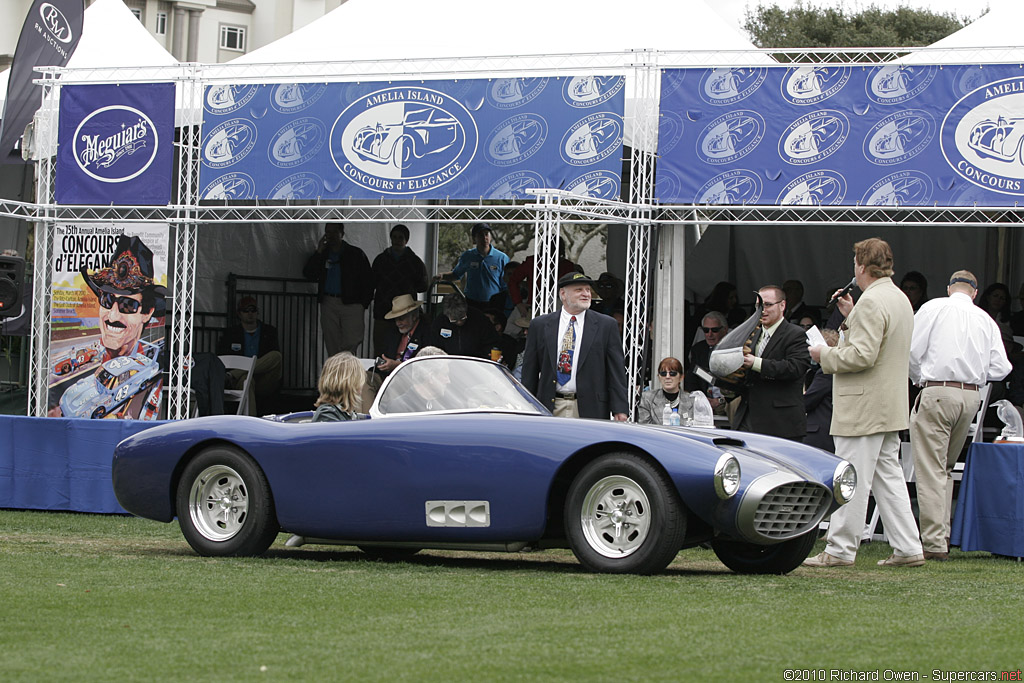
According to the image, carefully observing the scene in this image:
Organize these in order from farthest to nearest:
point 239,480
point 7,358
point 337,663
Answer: point 7,358 → point 239,480 → point 337,663

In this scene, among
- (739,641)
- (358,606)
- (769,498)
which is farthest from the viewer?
(769,498)

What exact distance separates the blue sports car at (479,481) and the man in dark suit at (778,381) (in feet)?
5.24

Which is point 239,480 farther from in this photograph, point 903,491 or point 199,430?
point 903,491

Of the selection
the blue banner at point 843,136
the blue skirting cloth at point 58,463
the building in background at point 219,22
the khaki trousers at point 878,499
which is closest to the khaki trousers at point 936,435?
the khaki trousers at point 878,499

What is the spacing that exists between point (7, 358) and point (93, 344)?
5409 mm

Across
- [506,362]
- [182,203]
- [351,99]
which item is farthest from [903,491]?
[182,203]

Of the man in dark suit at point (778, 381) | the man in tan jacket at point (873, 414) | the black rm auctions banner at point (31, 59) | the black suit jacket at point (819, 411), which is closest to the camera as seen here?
the man in tan jacket at point (873, 414)

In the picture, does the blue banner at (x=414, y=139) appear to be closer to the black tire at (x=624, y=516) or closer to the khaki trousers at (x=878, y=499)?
the khaki trousers at (x=878, y=499)

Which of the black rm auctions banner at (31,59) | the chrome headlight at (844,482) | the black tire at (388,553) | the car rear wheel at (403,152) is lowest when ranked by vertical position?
the black tire at (388,553)

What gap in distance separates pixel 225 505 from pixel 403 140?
5982mm

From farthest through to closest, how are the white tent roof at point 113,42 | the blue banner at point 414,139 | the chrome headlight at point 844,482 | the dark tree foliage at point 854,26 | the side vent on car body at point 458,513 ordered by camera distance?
the dark tree foliage at point 854,26 → the white tent roof at point 113,42 → the blue banner at point 414,139 → the chrome headlight at point 844,482 → the side vent on car body at point 458,513

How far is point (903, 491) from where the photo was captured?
842 centimetres

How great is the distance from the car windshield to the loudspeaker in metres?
5.45

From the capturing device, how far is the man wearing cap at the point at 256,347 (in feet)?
53.2
